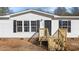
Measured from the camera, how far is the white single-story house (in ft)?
13.5

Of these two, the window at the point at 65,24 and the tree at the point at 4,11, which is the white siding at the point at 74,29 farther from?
the tree at the point at 4,11

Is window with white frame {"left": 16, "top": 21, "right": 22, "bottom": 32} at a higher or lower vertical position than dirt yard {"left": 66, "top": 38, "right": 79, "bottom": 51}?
higher

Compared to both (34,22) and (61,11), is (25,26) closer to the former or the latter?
(34,22)

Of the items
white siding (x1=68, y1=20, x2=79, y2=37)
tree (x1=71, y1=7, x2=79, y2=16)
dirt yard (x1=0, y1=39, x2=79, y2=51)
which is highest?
tree (x1=71, y1=7, x2=79, y2=16)

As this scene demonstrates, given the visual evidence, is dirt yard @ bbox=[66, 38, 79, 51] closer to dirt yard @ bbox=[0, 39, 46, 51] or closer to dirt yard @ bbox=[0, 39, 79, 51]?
dirt yard @ bbox=[0, 39, 79, 51]

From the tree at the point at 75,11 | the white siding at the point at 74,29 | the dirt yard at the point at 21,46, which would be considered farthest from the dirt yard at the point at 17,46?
the tree at the point at 75,11

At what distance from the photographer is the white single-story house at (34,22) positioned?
4102 millimetres

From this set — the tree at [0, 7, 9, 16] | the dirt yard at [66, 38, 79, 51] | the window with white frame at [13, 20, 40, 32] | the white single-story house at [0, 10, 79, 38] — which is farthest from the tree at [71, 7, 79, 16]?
the tree at [0, 7, 9, 16]

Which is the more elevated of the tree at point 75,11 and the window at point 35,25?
the tree at point 75,11

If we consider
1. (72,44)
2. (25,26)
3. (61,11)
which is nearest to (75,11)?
(61,11)
